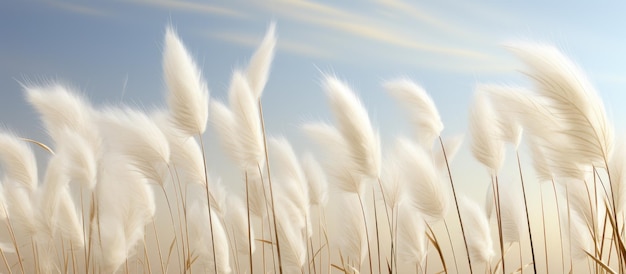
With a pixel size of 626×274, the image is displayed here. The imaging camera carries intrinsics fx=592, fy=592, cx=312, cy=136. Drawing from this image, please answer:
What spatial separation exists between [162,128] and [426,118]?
88 centimetres

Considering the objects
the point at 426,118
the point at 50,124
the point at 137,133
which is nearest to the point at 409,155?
the point at 426,118

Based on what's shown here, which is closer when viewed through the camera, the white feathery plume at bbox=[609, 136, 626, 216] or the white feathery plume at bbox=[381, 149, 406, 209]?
the white feathery plume at bbox=[609, 136, 626, 216]

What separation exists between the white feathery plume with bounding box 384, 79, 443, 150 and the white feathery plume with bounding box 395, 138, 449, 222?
207mm

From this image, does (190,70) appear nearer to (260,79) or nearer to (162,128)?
(260,79)

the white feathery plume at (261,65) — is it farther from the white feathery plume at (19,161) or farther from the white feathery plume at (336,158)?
the white feathery plume at (19,161)

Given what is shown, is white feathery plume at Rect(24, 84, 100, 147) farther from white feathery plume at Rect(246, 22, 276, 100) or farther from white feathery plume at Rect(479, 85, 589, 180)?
white feathery plume at Rect(479, 85, 589, 180)

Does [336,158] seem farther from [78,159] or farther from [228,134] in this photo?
[78,159]

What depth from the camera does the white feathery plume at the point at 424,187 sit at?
1701 mm

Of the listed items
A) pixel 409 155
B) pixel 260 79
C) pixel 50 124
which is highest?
pixel 50 124

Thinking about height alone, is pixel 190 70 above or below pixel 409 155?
above

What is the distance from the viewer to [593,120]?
40.3 inches

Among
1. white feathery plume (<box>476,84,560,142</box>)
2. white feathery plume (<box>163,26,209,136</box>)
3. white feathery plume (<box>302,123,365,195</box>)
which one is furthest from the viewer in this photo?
white feathery plume (<box>302,123,365,195</box>)

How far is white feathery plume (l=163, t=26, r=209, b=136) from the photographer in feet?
5.16

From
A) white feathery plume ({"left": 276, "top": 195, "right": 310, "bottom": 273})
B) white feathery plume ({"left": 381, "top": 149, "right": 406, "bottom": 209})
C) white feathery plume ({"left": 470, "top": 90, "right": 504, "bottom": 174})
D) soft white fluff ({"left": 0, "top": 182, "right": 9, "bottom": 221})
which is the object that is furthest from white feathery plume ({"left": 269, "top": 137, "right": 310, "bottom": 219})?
soft white fluff ({"left": 0, "top": 182, "right": 9, "bottom": 221})
